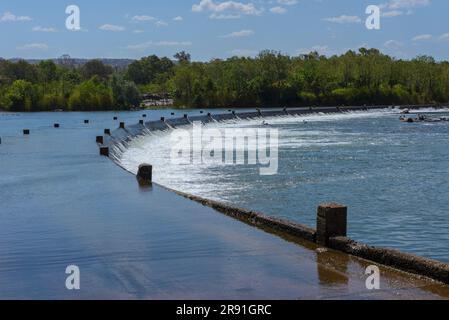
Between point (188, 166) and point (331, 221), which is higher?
point (331, 221)

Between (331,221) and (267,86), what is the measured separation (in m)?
141

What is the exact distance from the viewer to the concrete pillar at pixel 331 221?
11.6 metres

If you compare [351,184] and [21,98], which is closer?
[351,184]

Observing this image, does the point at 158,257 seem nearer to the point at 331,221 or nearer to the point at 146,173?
the point at 331,221

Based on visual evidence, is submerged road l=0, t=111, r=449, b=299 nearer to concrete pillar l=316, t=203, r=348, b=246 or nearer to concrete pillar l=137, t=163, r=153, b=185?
concrete pillar l=316, t=203, r=348, b=246

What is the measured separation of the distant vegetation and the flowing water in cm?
10031

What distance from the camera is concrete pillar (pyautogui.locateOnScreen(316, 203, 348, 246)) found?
11586 millimetres

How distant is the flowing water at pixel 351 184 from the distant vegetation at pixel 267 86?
10031 cm

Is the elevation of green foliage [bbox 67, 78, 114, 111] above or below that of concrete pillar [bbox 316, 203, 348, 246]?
above

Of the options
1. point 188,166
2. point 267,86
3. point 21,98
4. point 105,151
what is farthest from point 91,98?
point 188,166

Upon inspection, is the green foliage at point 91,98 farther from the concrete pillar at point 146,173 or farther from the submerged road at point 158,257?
the submerged road at point 158,257

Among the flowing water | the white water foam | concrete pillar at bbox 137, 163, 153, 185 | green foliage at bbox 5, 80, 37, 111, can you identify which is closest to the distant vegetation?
green foliage at bbox 5, 80, 37, 111

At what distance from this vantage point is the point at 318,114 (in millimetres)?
104938

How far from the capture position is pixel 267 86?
151m
